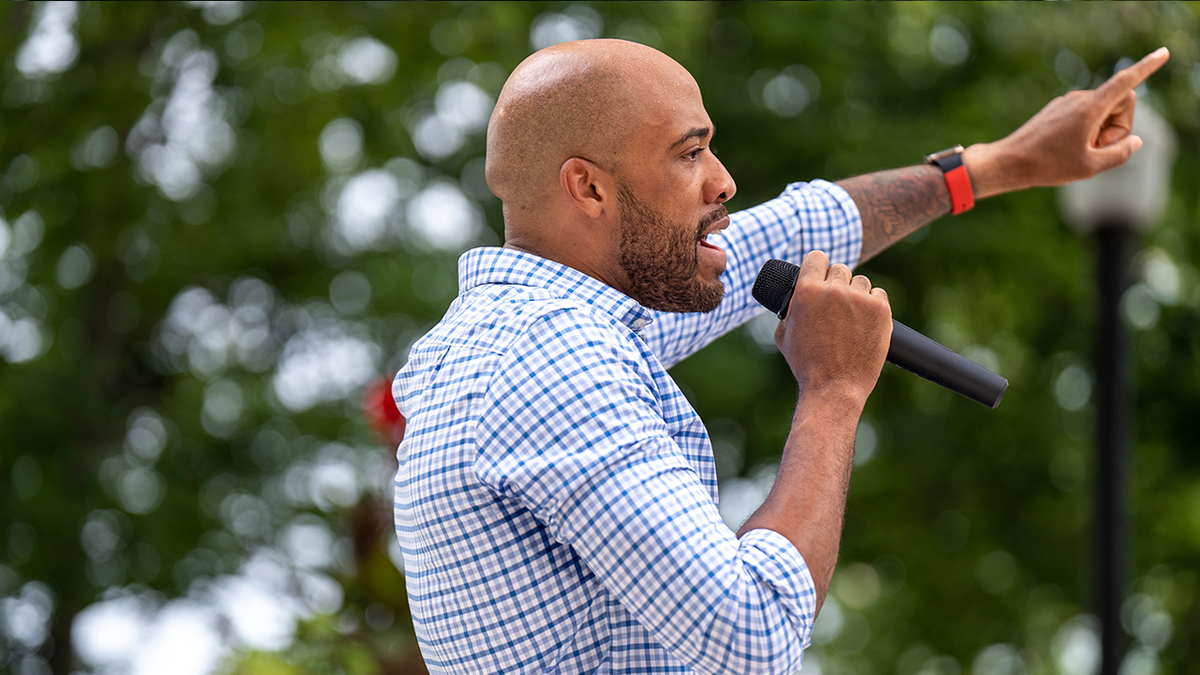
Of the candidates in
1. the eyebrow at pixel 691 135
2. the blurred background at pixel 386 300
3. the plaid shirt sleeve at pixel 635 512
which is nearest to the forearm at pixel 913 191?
the eyebrow at pixel 691 135

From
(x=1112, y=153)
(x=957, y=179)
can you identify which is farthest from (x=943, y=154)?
(x=1112, y=153)

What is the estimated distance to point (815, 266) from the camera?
4.70 feet

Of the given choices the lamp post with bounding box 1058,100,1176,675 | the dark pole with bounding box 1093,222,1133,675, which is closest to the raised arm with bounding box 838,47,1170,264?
the lamp post with bounding box 1058,100,1176,675

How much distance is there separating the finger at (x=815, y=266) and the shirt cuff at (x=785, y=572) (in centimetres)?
36

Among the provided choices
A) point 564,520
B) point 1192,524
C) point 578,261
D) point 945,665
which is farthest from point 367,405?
point 945,665

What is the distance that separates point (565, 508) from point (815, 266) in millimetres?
474

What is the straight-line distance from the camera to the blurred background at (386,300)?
7.01 metres

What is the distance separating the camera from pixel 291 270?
8.52m

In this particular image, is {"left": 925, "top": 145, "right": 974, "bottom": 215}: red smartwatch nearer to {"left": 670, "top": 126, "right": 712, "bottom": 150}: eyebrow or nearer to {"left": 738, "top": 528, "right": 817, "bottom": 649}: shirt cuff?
{"left": 670, "top": 126, "right": 712, "bottom": 150}: eyebrow

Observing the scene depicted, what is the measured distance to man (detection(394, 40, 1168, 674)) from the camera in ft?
3.99

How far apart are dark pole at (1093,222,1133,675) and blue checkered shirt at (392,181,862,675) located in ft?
15.5

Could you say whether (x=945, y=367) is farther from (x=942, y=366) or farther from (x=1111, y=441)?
(x=1111, y=441)

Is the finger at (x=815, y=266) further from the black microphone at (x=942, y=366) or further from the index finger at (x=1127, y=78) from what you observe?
the index finger at (x=1127, y=78)

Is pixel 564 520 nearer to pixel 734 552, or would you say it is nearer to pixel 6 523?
pixel 734 552
